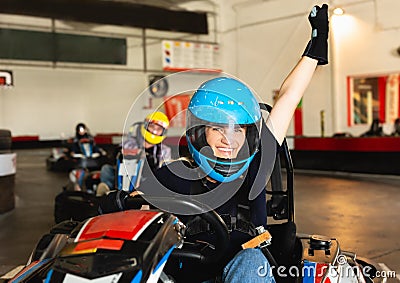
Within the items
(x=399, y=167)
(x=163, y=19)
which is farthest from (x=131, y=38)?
(x=399, y=167)

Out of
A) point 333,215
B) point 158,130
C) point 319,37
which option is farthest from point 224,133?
point 333,215

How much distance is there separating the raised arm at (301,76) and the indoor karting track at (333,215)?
1.35 metres

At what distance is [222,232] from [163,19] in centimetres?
1026

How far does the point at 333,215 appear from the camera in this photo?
174 inches

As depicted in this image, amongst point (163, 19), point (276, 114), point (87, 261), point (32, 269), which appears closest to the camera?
point (87, 261)

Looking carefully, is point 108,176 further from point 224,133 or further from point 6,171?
point 224,133

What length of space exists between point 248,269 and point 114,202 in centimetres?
38

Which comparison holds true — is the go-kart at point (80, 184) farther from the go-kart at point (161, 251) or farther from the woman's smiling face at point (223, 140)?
the woman's smiling face at point (223, 140)

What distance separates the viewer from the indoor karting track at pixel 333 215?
3.28 metres

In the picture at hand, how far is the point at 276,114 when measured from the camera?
163 centimetres

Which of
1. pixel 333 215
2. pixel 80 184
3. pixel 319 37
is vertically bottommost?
pixel 333 215

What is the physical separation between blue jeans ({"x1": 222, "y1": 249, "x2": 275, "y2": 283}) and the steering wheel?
0.04m

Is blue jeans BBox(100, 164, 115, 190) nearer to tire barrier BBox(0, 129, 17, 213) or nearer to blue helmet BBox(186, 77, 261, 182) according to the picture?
tire barrier BBox(0, 129, 17, 213)

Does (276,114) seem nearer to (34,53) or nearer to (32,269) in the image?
(32,269)
